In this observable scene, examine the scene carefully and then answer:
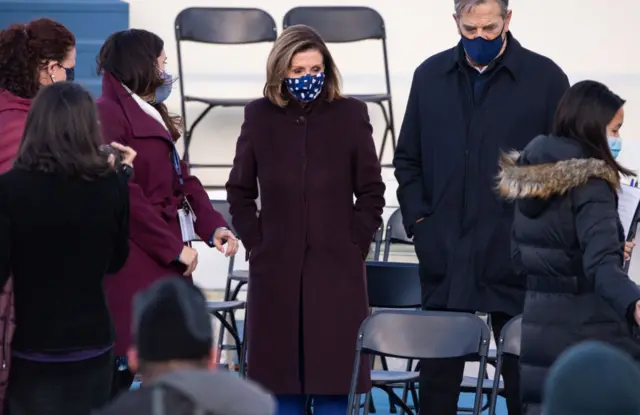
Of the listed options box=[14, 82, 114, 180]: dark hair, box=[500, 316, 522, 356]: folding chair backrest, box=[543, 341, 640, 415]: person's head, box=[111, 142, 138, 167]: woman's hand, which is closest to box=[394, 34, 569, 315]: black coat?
box=[500, 316, 522, 356]: folding chair backrest

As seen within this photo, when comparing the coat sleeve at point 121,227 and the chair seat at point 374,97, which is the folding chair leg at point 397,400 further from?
the chair seat at point 374,97

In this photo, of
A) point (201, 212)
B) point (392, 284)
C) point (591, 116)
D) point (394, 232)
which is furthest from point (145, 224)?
point (394, 232)

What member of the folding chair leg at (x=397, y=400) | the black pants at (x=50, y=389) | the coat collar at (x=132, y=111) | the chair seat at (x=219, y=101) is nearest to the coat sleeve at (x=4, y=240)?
the black pants at (x=50, y=389)

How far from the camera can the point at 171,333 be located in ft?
6.97

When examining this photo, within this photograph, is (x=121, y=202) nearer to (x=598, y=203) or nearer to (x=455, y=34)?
(x=598, y=203)

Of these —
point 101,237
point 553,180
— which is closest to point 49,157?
point 101,237

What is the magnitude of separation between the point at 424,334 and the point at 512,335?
1.00 feet

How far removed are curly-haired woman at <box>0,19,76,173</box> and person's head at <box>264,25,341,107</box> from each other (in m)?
→ 0.65

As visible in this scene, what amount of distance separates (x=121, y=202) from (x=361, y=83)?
439 cm

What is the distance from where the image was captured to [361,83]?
7.52 meters

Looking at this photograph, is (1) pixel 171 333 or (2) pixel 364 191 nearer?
(1) pixel 171 333

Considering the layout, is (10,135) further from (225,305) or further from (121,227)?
(225,305)

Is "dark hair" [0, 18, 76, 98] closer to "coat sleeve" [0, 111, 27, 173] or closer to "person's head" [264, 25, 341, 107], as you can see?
"coat sleeve" [0, 111, 27, 173]

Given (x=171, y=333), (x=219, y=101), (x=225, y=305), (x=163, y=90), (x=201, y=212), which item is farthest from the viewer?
(x=219, y=101)
